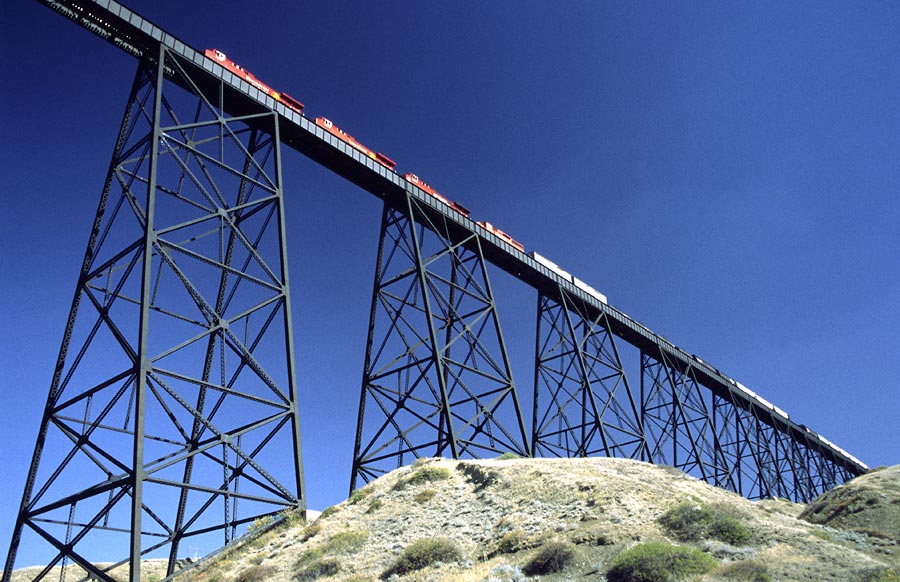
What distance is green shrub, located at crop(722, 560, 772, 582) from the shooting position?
10.6 m

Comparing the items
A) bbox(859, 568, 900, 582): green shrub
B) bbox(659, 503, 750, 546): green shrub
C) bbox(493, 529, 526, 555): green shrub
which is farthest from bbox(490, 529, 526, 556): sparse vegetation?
bbox(859, 568, 900, 582): green shrub

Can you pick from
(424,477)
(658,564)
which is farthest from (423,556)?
(424,477)

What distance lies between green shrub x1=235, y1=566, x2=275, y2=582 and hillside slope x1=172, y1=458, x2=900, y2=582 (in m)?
0.04

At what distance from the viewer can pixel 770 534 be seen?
12.8 m

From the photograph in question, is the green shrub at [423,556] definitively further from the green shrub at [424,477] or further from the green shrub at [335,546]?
the green shrub at [424,477]

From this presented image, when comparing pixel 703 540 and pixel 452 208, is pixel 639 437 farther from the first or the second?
pixel 703 540

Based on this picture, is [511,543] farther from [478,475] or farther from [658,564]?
[478,475]

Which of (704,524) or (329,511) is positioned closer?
(704,524)

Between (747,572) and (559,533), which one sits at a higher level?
(559,533)

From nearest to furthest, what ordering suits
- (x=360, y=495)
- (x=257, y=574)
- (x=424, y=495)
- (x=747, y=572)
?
(x=747, y=572)
(x=257, y=574)
(x=424, y=495)
(x=360, y=495)

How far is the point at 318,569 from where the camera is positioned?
1353 cm

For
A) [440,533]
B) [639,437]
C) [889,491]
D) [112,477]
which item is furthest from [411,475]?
[639,437]

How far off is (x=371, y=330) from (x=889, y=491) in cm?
1716

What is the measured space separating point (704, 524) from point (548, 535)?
3026mm
